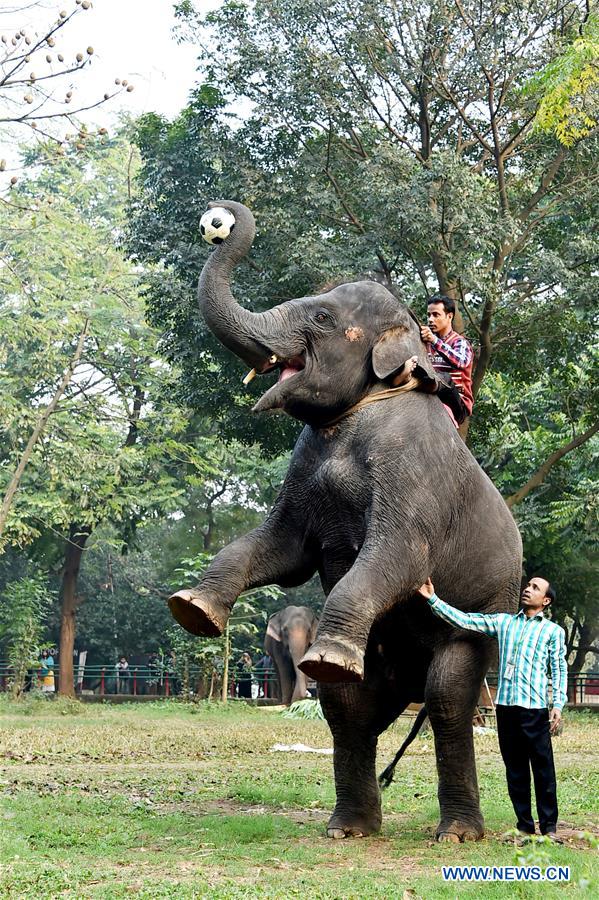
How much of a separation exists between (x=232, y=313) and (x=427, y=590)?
168 centimetres

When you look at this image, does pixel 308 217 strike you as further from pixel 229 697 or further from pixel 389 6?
pixel 229 697

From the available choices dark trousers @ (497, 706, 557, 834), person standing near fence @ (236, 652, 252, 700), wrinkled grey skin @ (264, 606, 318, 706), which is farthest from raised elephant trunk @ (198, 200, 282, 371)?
person standing near fence @ (236, 652, 252, 700)

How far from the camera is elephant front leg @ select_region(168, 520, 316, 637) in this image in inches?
241

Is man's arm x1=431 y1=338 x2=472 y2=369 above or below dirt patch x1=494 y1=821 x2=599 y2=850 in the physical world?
above

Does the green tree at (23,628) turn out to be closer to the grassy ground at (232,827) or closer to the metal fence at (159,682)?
the metal fence at (159,682)

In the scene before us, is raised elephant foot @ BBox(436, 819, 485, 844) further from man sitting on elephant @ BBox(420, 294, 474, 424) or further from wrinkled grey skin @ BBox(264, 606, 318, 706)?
wrinkled grey skin @ BBox(264, 606, 318, 706)

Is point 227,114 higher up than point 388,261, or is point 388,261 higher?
point 227,114

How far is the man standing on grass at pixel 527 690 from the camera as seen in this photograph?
6016 mm

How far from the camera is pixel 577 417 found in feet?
62.0

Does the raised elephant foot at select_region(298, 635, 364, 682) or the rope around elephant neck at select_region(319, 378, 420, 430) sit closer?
the raised elephant foot at select_region(298, 635, 364, 682)

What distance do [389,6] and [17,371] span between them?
13363 millimetres

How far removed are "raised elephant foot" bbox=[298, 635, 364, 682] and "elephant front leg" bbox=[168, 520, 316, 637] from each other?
2.53 ft

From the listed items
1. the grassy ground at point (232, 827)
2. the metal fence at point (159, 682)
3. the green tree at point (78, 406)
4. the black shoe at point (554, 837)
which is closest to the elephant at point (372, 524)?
the black shoe at point (554, 837)

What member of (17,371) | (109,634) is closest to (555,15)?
(17,371)
